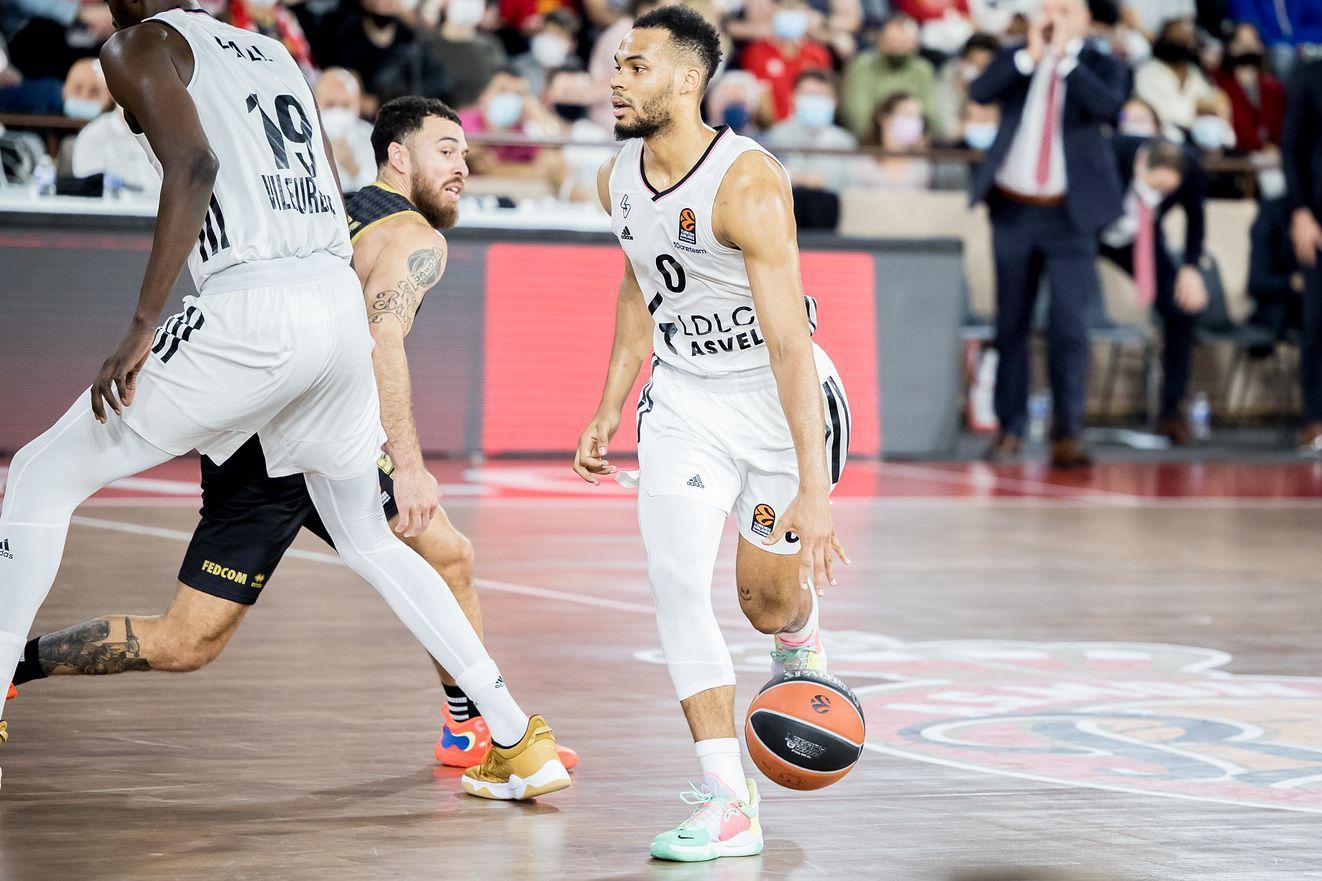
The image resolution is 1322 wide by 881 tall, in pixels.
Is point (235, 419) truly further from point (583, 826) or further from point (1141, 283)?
point (1141, 283)

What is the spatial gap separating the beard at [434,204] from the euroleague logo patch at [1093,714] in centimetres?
195

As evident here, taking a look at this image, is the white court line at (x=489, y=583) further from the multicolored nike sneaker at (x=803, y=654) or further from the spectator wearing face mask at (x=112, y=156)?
the spectator wearing face mask at (x=112, y=156)

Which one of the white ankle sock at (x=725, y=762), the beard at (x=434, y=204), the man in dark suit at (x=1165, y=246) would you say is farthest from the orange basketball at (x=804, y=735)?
the man in dark suit at (x=1165, y=246)

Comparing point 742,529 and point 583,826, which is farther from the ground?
point 742,529

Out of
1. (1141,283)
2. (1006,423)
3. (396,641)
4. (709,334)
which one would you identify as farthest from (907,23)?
(709,334)

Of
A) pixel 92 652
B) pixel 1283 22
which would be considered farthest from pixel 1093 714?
pixel 1283 22

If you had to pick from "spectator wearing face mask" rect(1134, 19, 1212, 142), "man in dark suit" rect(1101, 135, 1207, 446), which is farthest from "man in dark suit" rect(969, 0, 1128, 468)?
"spectator wearing face mask" rect(1134, 19, 1212, 142)

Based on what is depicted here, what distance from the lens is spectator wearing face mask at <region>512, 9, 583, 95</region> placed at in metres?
17.0

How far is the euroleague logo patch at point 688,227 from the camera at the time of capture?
486 centimetres

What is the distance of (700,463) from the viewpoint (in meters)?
4.94

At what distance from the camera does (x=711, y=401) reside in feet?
16.7

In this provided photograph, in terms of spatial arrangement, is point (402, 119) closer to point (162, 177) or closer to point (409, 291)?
point (409, 291)

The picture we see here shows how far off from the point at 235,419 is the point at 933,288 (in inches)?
406

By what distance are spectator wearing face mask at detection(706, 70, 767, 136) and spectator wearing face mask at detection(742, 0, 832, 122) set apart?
1.73 ft
